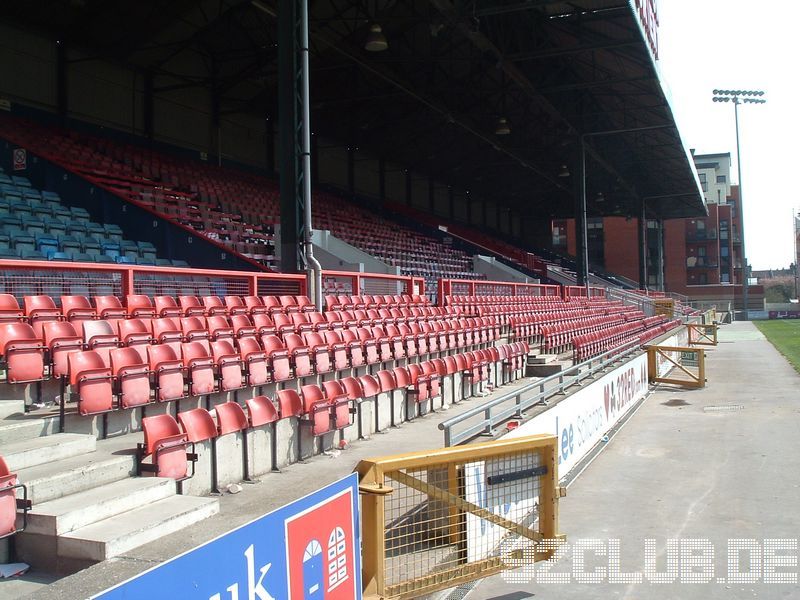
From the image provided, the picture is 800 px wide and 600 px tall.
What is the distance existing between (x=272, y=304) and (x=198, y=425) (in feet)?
13.8

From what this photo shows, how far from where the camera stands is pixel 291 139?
11234mm

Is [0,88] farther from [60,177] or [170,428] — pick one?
[170,428]

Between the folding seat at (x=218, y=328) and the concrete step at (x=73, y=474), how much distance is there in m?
2.74

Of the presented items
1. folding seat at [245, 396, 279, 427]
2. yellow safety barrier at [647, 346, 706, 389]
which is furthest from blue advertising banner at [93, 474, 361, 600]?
yellow safety barrier at [647, 346, 706, 389]

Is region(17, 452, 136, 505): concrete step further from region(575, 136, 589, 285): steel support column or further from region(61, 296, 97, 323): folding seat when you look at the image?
region(575, 136, 589, 285): steel support column

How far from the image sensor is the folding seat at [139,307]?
7402 mm

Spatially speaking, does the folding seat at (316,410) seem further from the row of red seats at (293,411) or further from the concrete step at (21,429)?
the concrete step at (21,429)

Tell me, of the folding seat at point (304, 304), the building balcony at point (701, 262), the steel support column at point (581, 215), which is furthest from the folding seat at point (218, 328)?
the building balcony at point (701, 262)

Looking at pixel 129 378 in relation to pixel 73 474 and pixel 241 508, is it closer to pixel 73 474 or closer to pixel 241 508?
pixel 73 474

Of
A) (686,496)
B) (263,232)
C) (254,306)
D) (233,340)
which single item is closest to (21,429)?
(233,340)

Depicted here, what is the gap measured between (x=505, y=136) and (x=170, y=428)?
29.8m

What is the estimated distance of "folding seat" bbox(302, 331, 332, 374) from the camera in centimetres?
859

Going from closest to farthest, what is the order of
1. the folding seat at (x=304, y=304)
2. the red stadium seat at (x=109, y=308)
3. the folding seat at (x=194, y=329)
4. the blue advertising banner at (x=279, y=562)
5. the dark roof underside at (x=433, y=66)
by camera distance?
1. the blue advertising banner at (x=279, y=562)
2. the red stadium seat at (x=109, y=308)
3. the folding seat at (x=194, y=329)
4. the folding seat at (x=304, y=304)
5. the dark roof underside at (x=433, y=66)

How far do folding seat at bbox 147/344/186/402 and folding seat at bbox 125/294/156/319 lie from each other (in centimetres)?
110
